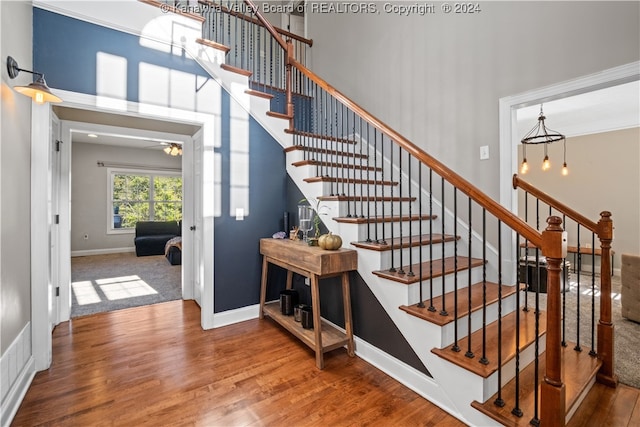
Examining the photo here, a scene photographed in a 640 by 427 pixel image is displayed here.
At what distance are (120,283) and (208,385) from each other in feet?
11.7

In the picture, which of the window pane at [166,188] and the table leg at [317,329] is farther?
the window pane at [166,188]

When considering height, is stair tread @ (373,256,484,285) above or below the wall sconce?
below

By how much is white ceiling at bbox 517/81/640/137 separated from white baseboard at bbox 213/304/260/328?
14.9ft

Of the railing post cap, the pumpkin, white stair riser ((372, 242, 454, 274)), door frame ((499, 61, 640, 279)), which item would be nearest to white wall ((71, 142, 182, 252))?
the pumpkin

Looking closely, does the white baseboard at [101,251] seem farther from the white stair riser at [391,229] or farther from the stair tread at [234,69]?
the white stair riser at [391,229]

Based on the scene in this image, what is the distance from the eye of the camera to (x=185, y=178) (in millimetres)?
3891

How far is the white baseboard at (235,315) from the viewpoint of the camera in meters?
3.05

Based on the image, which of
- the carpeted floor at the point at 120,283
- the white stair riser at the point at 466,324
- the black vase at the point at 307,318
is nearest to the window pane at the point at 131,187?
the carpeted floor at the point at 120,283

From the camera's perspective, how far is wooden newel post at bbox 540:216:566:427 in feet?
4.62

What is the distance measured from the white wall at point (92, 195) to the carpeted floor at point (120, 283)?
0.72 meters

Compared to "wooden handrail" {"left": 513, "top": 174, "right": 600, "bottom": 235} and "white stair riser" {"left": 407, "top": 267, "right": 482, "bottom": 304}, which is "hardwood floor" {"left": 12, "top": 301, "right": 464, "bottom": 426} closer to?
"white stair riser" {"left": 407, "top": 267, "right": 482, "bottom": 304}

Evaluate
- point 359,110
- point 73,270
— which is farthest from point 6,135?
point 73,270

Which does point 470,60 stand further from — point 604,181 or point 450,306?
point 604,181

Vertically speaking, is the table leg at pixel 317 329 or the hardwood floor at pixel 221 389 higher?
the table leg at pixel 317 329
